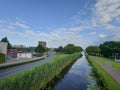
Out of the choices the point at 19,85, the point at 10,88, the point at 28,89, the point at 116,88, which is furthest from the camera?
the point at 116,88

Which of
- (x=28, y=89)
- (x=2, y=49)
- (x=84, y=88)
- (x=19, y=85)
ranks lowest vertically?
(x=84, y=88)

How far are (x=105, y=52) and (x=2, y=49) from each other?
6854 cm

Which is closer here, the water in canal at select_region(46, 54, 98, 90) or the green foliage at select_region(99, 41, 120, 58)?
the water in canal at select_region(46, 54, 98, 90)

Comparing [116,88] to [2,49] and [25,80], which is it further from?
[2,49]

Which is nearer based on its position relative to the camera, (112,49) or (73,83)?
(73,83)

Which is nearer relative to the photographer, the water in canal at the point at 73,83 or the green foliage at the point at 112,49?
the water in canal at the point at 73,83

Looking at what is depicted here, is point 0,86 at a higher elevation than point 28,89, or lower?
higher

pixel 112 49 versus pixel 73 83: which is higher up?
pixel 112 49

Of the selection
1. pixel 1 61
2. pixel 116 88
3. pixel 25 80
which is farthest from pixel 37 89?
pixel 1 61

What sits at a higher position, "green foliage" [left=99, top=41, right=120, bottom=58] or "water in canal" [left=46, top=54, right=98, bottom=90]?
"green foliage" [left=99, top=41, right=120, bottom=58]

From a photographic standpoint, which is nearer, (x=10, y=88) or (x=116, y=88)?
(x=10, y=88)

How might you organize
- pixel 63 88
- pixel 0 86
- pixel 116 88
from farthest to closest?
pixel 63 88, pixel 116 88, pixel 0 86

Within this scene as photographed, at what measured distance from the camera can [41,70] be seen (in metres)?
17.5

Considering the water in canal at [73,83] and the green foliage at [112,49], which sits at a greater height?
the green foliage at [112,49]
